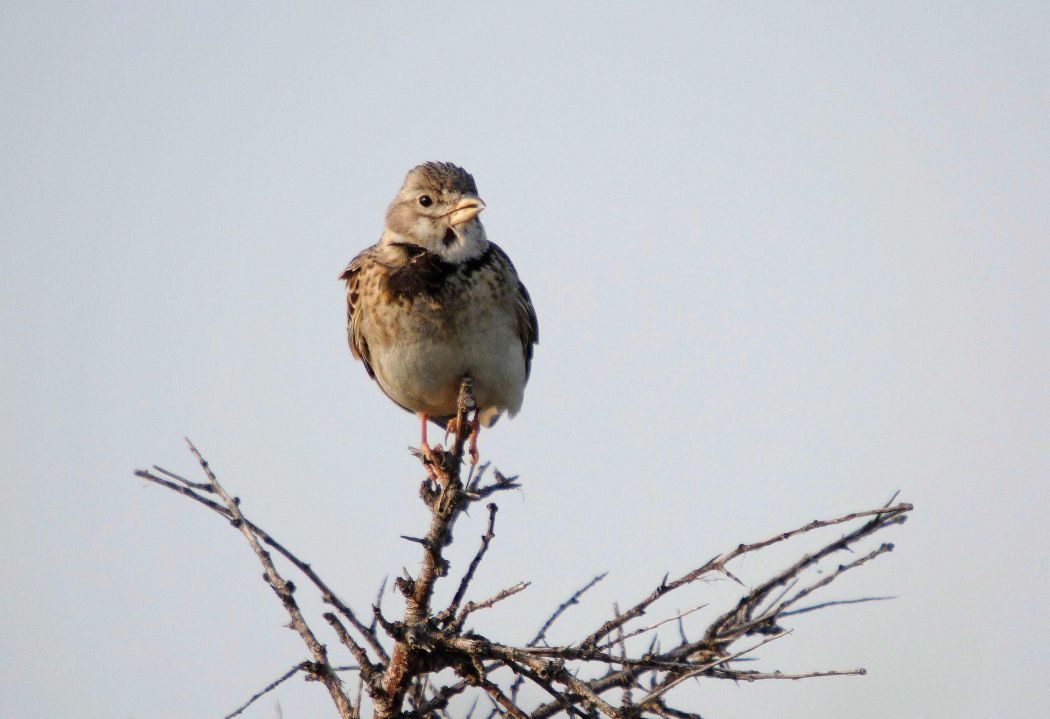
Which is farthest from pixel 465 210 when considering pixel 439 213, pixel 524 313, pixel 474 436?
pixel 474 436

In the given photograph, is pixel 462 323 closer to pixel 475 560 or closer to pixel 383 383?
pixel 383 383

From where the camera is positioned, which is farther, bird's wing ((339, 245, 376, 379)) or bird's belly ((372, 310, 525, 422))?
bird's wing ((339, 245, 376, 379))

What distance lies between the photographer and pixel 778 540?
14.4 ft

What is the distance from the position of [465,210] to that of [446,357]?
41.4 inches

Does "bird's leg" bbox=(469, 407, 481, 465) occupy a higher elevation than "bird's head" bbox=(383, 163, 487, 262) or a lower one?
lower

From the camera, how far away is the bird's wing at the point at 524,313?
763cm

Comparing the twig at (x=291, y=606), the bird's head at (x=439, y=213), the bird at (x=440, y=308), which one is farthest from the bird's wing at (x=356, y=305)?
the twig at (x=291, y=606)

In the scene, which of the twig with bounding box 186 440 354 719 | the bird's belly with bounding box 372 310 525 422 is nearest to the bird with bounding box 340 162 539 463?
the bird's belly with bounding box 372 310 525 422

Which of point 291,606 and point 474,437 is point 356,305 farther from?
point 291,606

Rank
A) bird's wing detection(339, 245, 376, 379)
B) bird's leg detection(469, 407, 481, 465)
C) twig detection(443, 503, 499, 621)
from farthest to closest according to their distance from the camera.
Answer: bird's wing detection(339, 245, 376, 379) < bird's leg detection(469, 407, 481, 465) < twig detection(443, 503, 499, 621)

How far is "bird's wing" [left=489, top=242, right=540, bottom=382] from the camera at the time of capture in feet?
25.0

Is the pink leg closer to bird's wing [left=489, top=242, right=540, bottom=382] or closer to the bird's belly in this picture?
the bird's belly

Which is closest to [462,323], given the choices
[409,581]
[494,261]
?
[494,261]

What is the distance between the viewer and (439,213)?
25.1 feet
